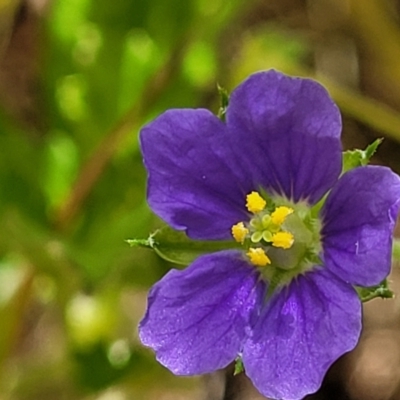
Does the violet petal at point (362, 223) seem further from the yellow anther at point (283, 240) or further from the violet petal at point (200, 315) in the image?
the violet petal at point (200, 315)

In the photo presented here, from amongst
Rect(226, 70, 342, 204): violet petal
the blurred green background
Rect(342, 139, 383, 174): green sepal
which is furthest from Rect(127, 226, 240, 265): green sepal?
the blurred green background

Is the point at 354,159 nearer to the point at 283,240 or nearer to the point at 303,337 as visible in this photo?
the point at 283,240

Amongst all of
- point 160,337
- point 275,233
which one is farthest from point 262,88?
point 160,337

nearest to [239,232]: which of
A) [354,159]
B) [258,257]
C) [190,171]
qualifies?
[258,257]

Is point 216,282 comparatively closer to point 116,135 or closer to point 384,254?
point 384,254

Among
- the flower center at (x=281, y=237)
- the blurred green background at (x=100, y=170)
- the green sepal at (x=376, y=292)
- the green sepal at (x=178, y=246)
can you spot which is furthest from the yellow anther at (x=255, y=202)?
the blurred green background at (x=100, y=170)
